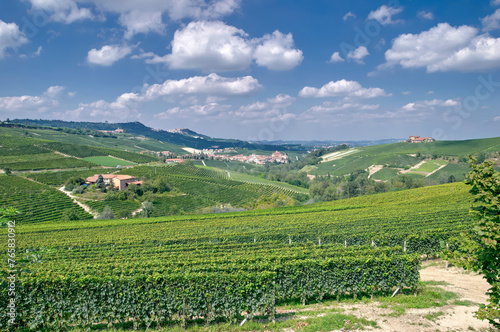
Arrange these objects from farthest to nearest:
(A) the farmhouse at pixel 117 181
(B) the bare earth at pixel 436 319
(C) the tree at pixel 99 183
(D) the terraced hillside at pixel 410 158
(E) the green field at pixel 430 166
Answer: (D) the terraced hillside at pixel 410 158
(E) the green field at pixel 430 166
(A) the farmhouse at pixel 117 181
(C) the tree at pixel 99 183
(B) the bare earth at pixel 436 319

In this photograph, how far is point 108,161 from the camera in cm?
11500

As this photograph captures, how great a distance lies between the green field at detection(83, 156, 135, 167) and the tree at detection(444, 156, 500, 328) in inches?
4672

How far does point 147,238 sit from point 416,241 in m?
25.6

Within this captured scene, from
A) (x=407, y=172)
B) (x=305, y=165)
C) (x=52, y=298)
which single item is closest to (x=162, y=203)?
(x=52, y=298)

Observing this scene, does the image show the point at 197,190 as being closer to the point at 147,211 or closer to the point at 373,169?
the point at 147,211

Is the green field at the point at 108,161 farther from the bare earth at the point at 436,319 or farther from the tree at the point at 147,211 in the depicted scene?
the bare earth at the point at 436,319

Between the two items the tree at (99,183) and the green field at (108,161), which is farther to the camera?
the green field at (108,161)

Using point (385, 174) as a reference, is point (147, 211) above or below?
below

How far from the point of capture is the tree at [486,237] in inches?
257

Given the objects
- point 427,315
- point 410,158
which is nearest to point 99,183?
point 427,315

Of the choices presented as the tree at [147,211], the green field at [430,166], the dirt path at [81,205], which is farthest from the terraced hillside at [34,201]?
the green field at [430,166]

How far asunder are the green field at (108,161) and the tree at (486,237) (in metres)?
119

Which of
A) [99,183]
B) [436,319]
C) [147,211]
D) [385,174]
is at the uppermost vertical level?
[436,319]

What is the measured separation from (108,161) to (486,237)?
127383mm
